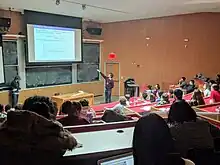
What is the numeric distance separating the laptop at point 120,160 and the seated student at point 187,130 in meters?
0.53

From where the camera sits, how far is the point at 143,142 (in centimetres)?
154

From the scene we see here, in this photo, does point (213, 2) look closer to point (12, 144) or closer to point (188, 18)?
point (188, 18)

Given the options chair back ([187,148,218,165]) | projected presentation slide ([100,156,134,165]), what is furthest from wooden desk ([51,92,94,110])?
projected presentation slide ([100,156,134,165])

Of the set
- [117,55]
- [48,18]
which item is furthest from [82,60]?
[48,18]

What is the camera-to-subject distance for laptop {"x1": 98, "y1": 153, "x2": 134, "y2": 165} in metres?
1.58

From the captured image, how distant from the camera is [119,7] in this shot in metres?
9.06

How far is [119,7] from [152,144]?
315 inches

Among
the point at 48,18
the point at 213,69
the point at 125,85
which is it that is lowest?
the point at 125,85

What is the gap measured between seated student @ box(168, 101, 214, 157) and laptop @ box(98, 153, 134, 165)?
0.53 m

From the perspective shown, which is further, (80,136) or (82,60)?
(82,60)

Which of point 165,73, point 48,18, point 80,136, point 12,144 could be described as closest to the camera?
point 12,144

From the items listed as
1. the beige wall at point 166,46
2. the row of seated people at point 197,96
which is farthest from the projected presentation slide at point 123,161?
the beige wall at point 166,46

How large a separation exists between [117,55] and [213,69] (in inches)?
163

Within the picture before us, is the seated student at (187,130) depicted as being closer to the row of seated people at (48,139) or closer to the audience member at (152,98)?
the row of seated people at (48,139)
